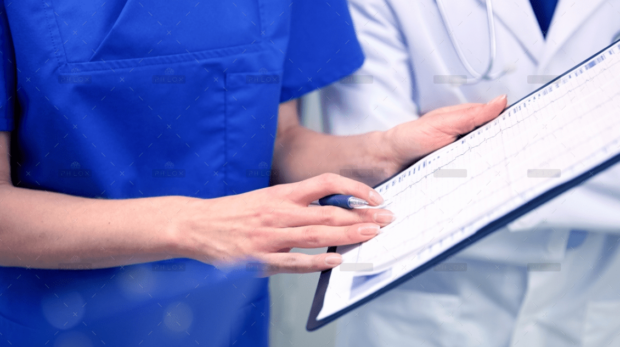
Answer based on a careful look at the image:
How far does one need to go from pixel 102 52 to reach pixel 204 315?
40 cm

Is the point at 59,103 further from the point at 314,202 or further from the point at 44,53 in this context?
the point at 314,202

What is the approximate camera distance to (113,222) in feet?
1.63

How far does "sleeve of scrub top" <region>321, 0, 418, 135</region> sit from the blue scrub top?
0.13m

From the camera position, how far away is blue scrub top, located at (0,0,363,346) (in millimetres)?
514

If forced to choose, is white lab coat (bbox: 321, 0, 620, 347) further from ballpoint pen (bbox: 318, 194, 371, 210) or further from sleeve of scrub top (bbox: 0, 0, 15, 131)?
sleeve of scrub top (bbox: 0, 0, 15, 131)

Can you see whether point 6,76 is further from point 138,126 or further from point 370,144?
point 370,144

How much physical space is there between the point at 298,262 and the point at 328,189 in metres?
0.09

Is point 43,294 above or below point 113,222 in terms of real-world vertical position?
below

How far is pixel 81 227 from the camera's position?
0.50 m

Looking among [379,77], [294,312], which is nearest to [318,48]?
[379,77]

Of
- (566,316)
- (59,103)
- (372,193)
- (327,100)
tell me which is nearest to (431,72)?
(327,100)

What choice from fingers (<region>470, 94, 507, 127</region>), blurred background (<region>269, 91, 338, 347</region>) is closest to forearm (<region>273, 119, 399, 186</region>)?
fingers (<region>470, 94, 507, 127</region>)

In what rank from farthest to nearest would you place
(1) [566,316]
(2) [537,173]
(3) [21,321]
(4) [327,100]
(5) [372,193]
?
(4) [327,100] < (1) [566,316] < (3) [21,321] < (5) [372,193] < (2) [537,173]

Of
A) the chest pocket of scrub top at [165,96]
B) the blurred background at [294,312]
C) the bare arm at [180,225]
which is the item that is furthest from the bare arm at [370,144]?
the blurred background at [294,312]
